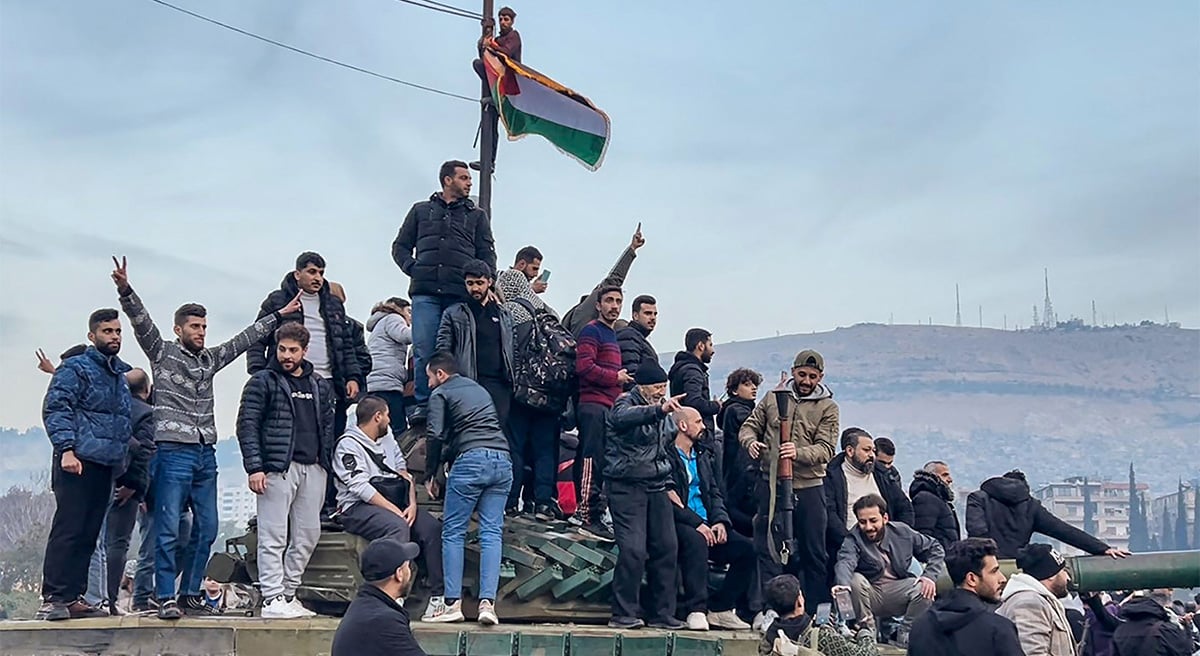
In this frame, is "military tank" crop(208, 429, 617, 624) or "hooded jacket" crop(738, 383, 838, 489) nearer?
"military tank" crop(208, 429, 617, 624)

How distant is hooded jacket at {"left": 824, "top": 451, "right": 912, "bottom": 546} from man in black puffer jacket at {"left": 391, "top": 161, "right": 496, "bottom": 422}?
3782 millimetres

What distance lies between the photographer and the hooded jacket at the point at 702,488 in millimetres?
11188

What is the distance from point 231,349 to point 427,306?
189cm

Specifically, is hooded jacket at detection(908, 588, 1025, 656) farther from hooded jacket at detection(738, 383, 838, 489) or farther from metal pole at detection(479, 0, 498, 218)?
metal pole at detection(479, 0, 498, 218)

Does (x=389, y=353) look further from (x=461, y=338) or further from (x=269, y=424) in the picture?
(x=269, y=424)

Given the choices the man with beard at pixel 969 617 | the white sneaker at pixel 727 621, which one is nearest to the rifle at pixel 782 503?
the white sneaker at pixel 727 621

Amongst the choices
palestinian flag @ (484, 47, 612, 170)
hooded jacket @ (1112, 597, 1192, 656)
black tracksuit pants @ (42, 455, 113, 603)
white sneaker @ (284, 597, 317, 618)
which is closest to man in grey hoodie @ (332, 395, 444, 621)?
white sneaker @ (284, 597, 317, 618)

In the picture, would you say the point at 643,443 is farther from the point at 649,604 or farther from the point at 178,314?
the point at 178,314

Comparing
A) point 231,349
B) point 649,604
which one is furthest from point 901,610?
point 231,349

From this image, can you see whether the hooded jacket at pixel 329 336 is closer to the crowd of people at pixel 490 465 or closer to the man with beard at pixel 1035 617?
the crowd of people at pixel 490 465

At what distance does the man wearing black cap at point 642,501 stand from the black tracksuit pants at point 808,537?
3.82ft

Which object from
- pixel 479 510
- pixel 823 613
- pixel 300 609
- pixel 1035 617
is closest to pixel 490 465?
pixel 479 510

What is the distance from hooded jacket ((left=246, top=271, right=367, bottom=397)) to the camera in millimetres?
11828

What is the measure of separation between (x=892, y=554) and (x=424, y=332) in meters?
4.73
